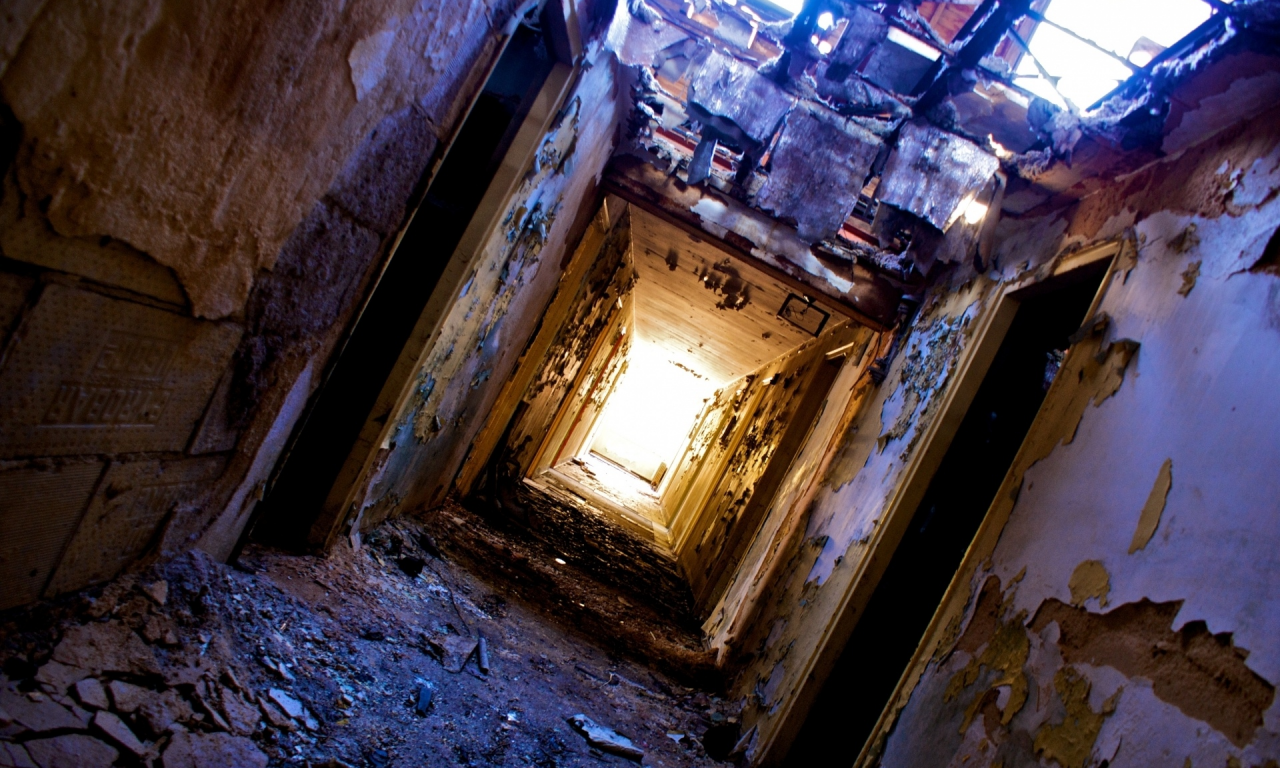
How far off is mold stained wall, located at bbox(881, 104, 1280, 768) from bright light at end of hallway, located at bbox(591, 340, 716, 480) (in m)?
12.2

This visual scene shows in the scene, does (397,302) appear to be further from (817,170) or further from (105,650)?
(817,170)

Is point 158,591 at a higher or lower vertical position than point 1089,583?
lower

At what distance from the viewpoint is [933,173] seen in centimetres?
334

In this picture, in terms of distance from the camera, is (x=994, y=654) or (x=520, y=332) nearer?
(x=994, y=654)

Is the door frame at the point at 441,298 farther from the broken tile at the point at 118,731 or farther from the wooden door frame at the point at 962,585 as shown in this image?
the wooden door frame at the point at 962,585

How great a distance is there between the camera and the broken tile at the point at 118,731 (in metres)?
1.50

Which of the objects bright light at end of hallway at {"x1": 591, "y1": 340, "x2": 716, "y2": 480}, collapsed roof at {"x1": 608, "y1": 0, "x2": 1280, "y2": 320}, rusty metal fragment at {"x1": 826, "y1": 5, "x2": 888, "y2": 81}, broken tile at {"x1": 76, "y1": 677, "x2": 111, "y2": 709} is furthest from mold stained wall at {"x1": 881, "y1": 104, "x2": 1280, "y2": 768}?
bright light at end of hallway at {"x1": 591, "y1": 340, "x2": 716, "y2": 480}

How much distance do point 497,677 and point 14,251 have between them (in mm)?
2313

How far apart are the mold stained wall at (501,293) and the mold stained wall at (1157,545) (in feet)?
7.87

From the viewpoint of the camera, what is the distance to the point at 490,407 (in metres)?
5.47

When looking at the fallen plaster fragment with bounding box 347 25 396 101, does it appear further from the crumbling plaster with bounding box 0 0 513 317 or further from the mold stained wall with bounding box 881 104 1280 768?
the mold stained wall with bounding box 881 104 1280 768

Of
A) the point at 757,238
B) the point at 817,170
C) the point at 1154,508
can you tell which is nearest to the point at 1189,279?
the point at 1154,508

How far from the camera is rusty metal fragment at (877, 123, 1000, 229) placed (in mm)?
3252

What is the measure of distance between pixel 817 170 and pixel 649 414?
1964 cm
